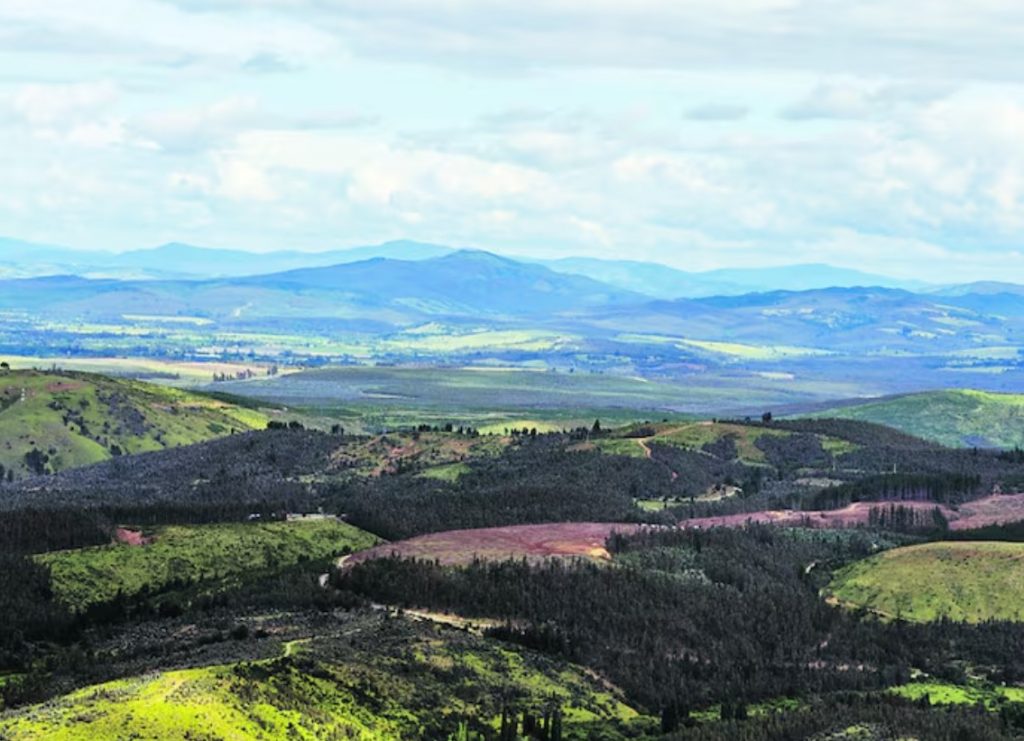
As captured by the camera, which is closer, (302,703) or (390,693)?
(302,703)

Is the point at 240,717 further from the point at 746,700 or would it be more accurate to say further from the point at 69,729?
the point at 746,700

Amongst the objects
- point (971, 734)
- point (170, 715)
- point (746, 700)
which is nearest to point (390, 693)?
point (170, 715)

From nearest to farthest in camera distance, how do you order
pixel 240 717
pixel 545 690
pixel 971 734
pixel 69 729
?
1. pixel 69 729
2. pixel 240 717
3. pixel 971 734
4. pixel 545 690

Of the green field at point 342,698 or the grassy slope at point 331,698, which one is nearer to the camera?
the grassy slope at point 331,698

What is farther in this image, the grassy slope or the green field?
the green field

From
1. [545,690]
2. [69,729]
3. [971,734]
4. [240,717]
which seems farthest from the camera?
[545,690]
